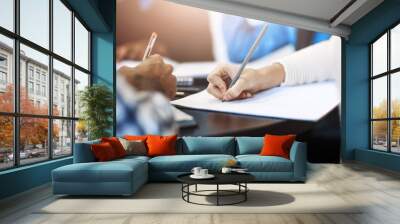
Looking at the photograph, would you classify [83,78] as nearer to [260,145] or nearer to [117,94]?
[117,94]

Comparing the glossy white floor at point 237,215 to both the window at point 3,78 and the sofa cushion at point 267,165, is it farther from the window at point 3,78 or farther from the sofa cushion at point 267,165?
the window at point 3,78

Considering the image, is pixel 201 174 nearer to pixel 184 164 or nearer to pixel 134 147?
pixel 184 164

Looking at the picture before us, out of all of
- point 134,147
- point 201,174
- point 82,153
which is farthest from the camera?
point 134,147

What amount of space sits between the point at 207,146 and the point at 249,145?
777mm

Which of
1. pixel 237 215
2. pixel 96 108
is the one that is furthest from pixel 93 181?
pixel 96 108

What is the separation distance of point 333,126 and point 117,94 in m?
5.36

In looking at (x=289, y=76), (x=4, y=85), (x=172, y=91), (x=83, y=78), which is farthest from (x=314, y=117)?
(x=4, y=85)

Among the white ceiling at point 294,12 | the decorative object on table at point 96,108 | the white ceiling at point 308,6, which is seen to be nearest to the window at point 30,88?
the decorative object on table at point 96,108

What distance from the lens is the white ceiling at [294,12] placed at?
8.12 meters

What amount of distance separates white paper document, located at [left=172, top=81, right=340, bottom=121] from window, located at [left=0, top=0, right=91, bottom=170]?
2.89 metres

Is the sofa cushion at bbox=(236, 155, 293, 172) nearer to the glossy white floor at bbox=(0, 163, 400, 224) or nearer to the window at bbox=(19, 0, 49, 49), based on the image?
the glossy white floor at bbox=(0, 163, 400, 224)

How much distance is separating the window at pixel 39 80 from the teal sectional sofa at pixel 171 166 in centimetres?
77

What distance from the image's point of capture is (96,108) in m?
7.92

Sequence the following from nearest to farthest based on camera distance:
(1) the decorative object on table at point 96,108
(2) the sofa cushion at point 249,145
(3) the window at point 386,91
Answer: (2) the sofa cushion at point 249,145
(1) the decorative object on table at point 96,108
(3) the window at point 386,91
